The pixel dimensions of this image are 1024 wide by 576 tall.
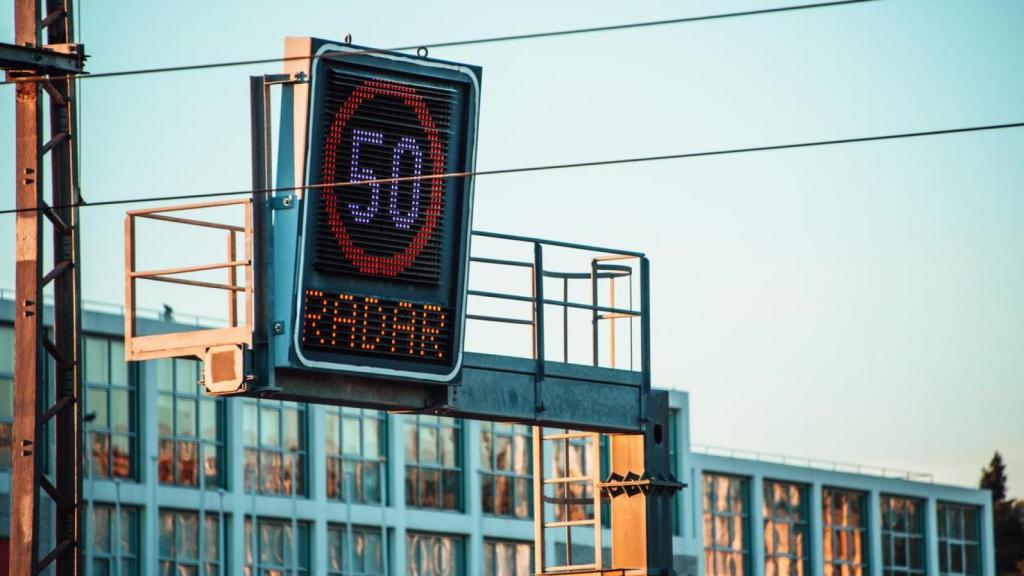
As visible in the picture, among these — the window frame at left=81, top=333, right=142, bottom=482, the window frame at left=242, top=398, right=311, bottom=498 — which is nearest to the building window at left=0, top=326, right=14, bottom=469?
the window frame at left=81, top=333, right=142, bottom=482

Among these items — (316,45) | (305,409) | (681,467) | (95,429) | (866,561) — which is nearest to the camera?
(316,45)

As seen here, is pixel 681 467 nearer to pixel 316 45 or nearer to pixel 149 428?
pixel 149 428

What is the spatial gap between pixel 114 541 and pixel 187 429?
392cm

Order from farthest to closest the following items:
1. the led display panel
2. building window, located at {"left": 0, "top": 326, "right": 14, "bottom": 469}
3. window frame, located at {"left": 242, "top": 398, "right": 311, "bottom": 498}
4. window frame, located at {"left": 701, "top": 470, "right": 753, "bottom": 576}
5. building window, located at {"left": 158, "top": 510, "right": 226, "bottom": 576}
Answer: window frame, located at {"left": 701, "top": 470, "right": 753, "bottom": 576}
window frame, located at {"left": 242, "top": 398, "right": 311, "bottom": 498}
building window, located at {"left": 158, "top": 510, "right": 226, "bottom": 576}
building window, located at {"left": 0, "top": 326, "right": 14, "bottom": 469}
the led display panel

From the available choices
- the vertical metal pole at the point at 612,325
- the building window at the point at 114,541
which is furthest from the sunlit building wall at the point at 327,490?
the vertical metal pole at the point at 612,325

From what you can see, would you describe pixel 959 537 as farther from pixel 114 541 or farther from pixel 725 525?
pixel 114 541

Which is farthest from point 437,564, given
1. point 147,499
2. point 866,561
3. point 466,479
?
point 866,561

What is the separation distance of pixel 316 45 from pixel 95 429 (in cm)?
Answer: 3516

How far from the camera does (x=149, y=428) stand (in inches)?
2124

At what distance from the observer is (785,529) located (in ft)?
240

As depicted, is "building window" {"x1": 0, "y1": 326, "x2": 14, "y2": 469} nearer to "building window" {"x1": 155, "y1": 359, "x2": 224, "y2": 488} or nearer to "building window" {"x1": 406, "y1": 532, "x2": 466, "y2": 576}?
"building window" {"x1": 155, "y1": 359, "x2": 224, "y2": 488}

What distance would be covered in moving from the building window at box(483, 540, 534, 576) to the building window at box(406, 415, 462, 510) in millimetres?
1762

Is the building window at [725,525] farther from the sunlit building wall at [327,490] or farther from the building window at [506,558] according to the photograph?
the building window at [506,558]

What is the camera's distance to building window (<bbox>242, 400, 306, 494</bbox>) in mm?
56625
